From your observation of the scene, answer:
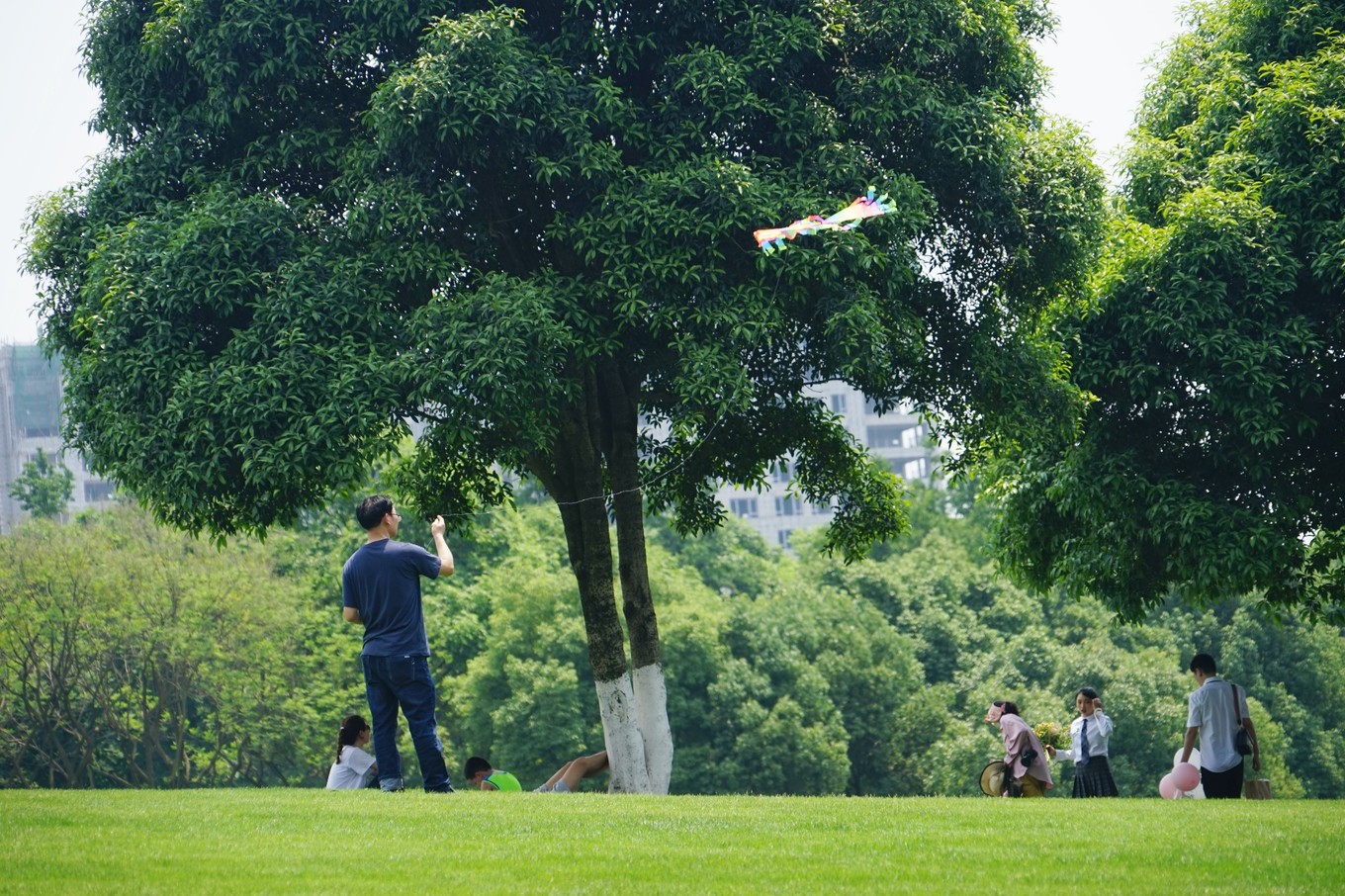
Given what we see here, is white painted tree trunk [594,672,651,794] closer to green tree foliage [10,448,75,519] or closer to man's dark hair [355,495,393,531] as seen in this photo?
man's dark hair [355,495,393,531]

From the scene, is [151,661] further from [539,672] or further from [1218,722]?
[1218,722]

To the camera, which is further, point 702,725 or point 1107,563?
point 702,725

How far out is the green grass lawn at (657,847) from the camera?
24.2 feet

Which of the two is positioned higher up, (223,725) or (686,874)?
(686,874)

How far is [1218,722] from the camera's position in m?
13.9

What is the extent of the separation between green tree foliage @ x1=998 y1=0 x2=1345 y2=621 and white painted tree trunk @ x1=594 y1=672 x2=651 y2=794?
5842 millimetres

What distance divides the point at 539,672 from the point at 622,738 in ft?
91.5

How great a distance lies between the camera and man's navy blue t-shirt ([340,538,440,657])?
10625 mm

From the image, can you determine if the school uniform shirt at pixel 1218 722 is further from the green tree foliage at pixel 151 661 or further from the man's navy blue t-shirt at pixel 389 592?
the green tree foliage at pixel 151 661

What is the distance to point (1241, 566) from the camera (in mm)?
16703

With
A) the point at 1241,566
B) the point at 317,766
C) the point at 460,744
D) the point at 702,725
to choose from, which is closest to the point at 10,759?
the point at 317,766

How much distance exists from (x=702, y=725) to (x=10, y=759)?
19.7m

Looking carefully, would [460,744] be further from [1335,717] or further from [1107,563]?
[1107,563]

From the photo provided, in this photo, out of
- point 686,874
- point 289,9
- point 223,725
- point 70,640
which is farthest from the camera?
point 223,725
